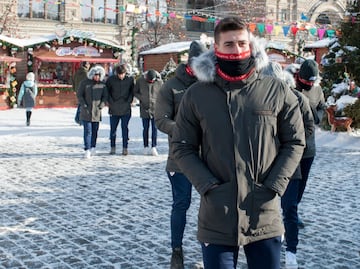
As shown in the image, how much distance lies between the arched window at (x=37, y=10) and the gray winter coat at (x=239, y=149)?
106 feet

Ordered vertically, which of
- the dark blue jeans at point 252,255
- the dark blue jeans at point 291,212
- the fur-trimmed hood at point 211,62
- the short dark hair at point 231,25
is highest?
the short dark hair at point 231,25

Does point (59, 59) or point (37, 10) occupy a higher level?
point (37, 10)

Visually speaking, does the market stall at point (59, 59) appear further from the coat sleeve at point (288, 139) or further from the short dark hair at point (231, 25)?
the coat sleeve at point (288, 139)

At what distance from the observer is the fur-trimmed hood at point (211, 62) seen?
2.53 meters

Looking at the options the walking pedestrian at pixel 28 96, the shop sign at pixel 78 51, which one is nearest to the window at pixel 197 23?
the shop sign at pixel 78 51

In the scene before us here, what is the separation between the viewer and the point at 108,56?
24.2 m

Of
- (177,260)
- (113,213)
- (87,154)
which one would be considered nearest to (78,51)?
(87,154)

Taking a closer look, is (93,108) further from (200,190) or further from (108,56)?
(108,56)

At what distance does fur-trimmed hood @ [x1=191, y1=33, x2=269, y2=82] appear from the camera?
253cm

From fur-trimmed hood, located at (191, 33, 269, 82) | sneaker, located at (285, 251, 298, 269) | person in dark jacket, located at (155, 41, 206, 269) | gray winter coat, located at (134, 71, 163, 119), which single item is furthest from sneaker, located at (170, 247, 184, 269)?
gray winter coat, located at (134, 71, 163, 119)

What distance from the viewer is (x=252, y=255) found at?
2545 mm

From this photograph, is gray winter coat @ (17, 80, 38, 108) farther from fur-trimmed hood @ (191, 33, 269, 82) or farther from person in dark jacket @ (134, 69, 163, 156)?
fur-trimmed hood @ (191, 33, 269, 82)

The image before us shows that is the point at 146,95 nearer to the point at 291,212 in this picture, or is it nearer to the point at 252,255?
the point at 291,212

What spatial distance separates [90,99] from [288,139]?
7.78 metres
